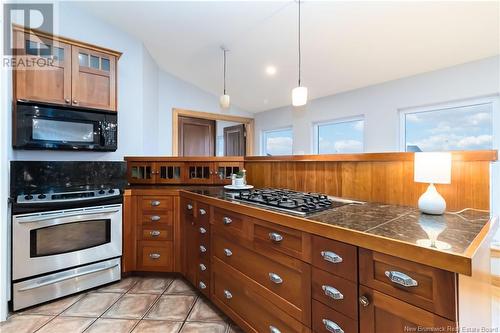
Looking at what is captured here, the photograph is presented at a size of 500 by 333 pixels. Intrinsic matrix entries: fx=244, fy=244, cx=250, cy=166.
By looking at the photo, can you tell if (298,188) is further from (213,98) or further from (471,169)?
(213,98)

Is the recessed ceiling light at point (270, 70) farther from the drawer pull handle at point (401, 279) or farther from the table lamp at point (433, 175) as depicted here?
the drawer pull handle at point (401, 279)

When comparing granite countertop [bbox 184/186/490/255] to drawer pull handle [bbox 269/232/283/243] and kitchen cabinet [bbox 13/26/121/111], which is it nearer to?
drawer pull handle [bbox 269/232/283/243]

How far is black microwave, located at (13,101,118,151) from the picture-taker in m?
2.03

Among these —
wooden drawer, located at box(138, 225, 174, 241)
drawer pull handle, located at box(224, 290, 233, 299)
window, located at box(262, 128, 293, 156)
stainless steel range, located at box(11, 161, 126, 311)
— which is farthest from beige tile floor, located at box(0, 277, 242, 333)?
window, located at box(262, 128, 293, 156)

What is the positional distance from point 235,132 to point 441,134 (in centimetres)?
373

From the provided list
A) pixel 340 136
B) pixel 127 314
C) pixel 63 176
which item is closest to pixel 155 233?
pixel 127 314

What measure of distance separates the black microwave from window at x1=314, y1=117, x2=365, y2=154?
3180mm

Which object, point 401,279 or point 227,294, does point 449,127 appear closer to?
point 401,279

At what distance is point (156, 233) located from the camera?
243 cm

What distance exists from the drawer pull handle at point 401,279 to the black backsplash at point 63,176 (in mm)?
2444

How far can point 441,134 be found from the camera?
9.95 feet

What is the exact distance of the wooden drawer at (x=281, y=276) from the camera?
1.18m

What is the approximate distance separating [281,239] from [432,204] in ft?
2.65

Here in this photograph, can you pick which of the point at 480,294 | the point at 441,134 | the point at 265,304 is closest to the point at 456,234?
the point at 480,294
